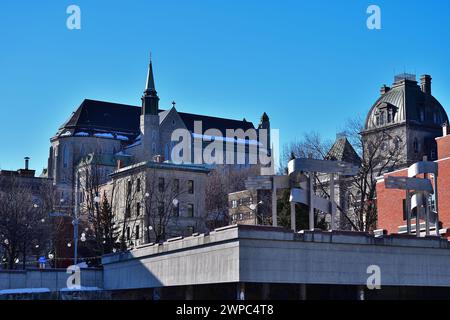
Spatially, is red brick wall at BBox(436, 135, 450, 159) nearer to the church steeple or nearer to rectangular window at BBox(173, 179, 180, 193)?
rectangular window at BBox(173, 179, 180, 193)

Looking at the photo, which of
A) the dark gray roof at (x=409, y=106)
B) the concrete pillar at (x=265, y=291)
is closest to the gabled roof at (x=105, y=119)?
the dark gray roof at (x=409, y=106)

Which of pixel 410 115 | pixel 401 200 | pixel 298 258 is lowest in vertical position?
pixel 298 258

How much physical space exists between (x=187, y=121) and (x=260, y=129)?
20806 mm

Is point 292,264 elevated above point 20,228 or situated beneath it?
situated beneath

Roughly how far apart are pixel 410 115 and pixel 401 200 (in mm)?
61750

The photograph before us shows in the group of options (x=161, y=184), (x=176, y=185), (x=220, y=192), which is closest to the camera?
(x=161, y=184)

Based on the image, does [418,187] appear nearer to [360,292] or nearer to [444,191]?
[360,292]

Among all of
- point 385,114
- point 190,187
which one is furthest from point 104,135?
point 190,187

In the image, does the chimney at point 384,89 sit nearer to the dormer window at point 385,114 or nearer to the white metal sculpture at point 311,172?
the dormer window at point 385,114

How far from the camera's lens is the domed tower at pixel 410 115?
123 metres

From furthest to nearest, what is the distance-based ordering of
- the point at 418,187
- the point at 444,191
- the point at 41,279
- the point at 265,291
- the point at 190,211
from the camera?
the point at 190,211 → the point at 444,191 → the point at 41,279 → the point at 418,187 → the point at 265,291

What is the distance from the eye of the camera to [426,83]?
129 metres

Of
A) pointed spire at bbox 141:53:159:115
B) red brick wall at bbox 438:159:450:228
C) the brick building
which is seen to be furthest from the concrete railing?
pointed spire at bbox 141:53:159:115
